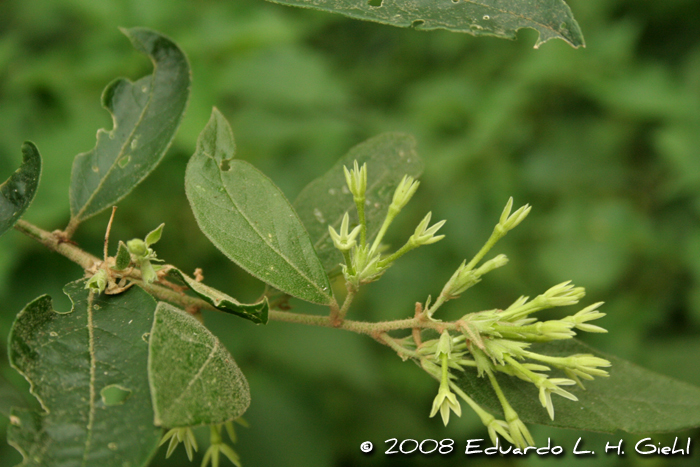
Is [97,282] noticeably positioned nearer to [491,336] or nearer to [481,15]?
[491,336]

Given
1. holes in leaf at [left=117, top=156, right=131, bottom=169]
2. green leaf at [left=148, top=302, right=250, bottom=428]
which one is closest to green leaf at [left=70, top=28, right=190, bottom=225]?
holes in leaf at [left=117, top=156, right=131, bottom=169]

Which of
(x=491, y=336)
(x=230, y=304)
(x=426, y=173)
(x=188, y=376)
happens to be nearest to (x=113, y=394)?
(x=188, y=376)

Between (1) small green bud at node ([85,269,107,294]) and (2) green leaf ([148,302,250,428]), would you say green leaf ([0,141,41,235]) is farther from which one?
(2) green leaf ([148,302,250,428])

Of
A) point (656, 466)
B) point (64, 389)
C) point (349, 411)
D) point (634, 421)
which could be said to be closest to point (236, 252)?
point (64, 389)

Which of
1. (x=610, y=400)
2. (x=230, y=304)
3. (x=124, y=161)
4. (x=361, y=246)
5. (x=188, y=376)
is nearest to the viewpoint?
(x=188, y=376)

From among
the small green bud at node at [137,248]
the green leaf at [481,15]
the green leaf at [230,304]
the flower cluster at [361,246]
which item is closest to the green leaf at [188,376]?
the green leaf at [230,304]

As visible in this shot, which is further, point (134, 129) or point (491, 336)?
point (134, 129)
